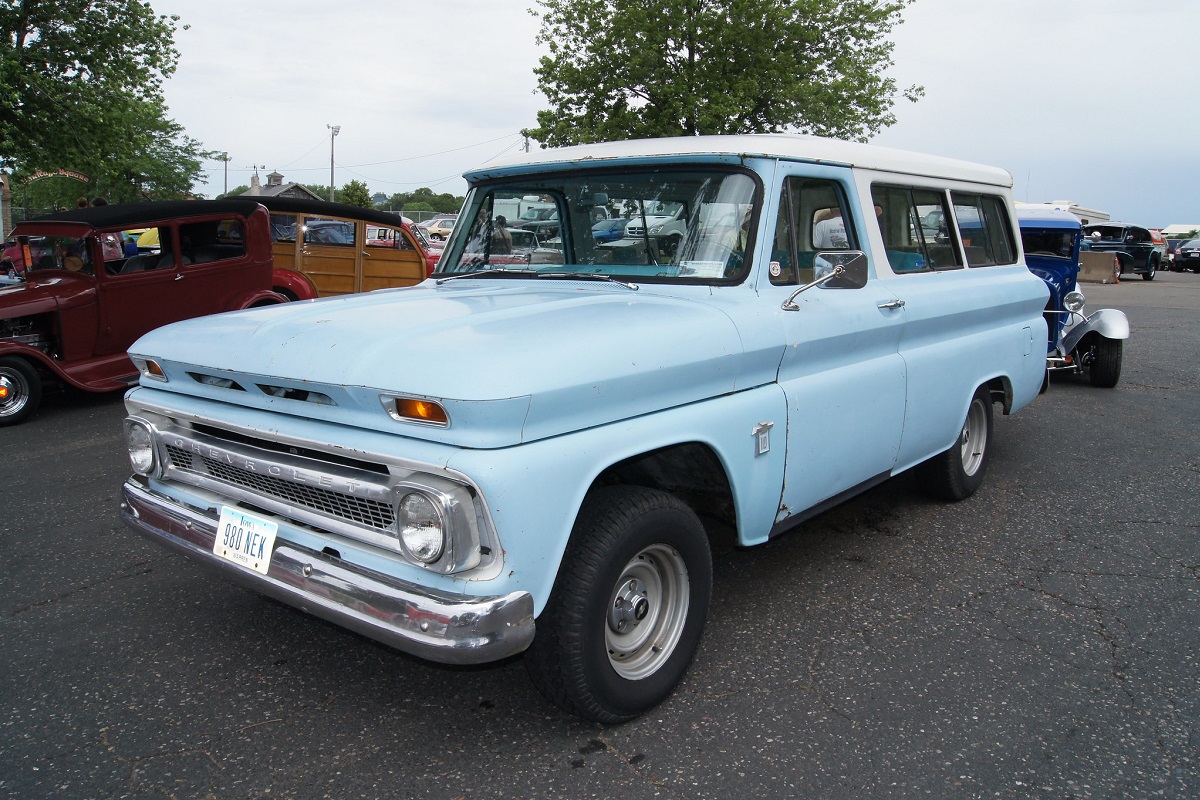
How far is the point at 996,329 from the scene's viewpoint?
473 centimetres

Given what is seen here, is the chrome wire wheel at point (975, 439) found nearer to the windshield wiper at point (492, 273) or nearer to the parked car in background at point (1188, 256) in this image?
the windshield wiper at point (492, 273)

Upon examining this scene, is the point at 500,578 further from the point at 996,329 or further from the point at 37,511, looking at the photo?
the point at 37,511

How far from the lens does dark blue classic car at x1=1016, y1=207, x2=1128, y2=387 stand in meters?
8.46

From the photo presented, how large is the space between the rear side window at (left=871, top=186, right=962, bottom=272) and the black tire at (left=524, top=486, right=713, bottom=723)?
1907 millimetres

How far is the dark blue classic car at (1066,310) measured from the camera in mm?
8461

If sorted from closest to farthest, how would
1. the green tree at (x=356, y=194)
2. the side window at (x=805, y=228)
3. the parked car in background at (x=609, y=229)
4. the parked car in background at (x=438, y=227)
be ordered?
the side window at (x=805, y=228) → the parked car in background at (x=609, y=229) → the parked car in background at (x=438, y=227) → the green tree at (x=356, y=194)

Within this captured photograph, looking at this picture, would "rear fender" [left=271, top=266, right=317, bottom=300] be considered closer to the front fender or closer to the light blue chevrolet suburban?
the light blue chevrolet suburban

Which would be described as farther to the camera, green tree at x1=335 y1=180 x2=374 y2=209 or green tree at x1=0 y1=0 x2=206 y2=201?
green tree at x1=335 y1=180 x2=374 y2=209

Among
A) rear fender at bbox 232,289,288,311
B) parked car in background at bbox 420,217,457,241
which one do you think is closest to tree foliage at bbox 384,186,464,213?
parked car in background at bbox 420,217,457,241

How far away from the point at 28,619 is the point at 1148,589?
4.73 m

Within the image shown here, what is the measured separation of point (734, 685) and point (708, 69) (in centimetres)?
1932

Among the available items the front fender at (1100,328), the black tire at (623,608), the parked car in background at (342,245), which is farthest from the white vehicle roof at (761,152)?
the parked car in background at (342,245)

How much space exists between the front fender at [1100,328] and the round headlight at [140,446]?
8394 mm

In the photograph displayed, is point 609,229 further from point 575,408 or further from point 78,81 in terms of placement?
point 78,81
